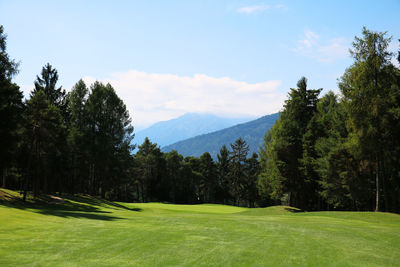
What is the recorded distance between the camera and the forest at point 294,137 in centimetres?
2936

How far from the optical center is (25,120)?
35.9 meters

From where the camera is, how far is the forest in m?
29.4

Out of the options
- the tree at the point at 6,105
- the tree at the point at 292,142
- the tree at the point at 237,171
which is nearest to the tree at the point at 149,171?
the tree at the point at 237,171

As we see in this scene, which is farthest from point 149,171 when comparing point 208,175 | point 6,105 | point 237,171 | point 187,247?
point 187,247

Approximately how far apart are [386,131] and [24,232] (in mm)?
29699

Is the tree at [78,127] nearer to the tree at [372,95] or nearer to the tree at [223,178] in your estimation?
the tree at [372,95]

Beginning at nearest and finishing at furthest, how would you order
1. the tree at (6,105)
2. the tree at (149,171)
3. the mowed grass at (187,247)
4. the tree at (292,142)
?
1. the mowed grass at (187,247)
2. the tree at (6,105)
3. the tree at (292,142)
4. the tree at (149,171)

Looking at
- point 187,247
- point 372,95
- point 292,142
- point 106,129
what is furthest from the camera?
point 106,129

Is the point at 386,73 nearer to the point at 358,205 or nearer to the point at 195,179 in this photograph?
the point at 358,205

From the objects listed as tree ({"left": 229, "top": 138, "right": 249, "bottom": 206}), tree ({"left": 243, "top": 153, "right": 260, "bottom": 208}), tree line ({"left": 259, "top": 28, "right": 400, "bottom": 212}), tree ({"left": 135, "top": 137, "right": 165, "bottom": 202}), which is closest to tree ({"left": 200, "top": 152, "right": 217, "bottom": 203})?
tree ({"left": 229, "top": 138, "right": 249, "bottom": 206})

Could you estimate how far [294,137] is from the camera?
45938mm

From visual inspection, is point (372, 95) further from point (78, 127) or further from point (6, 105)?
point (78, 127)

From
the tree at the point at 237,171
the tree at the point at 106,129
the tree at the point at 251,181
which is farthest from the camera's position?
the tree at the point at 251,181

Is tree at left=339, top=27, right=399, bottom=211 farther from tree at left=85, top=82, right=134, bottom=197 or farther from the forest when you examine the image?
tree at left=85, top=82, right=134, bottom=197
